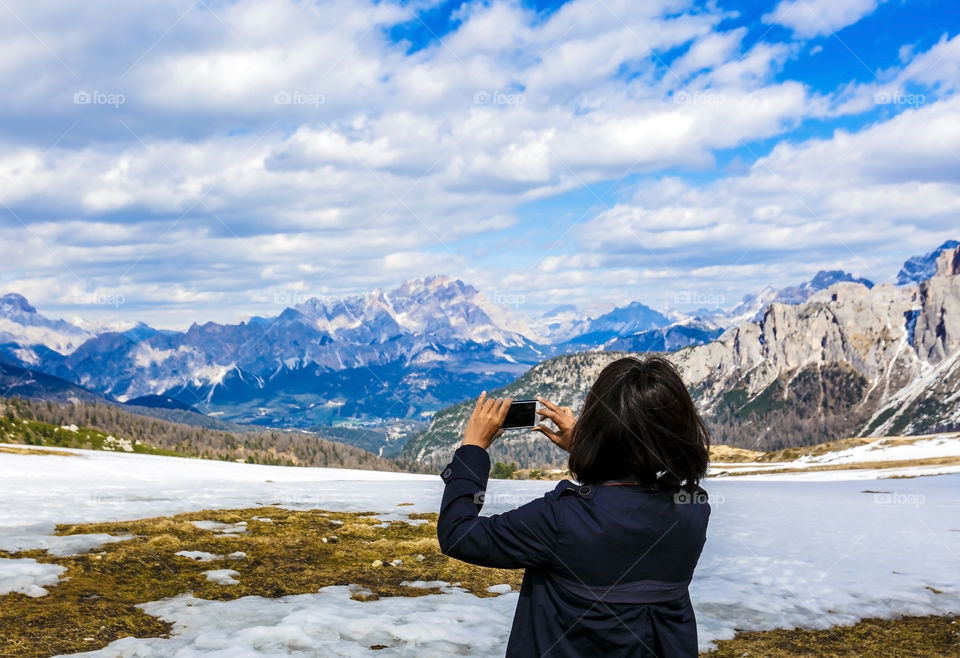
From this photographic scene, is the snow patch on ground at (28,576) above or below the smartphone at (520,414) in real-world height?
below

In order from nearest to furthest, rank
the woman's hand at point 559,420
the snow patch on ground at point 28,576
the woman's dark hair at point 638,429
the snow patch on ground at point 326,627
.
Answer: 1. the woman's dark hair at point 638,429
2. the woman's hand at point 559,420
3. the snow patch on ground at point 326,627
4. the snow patch on ground at point 28,576

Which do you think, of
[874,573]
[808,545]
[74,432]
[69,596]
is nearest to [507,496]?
[808,545]

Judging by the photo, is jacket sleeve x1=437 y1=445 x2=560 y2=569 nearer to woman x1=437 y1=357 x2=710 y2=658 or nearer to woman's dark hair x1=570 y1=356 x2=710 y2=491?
woman x1=437 y1=357 x2=710 y2=658

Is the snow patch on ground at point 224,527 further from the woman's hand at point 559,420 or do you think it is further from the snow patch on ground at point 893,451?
the snow patch on ground at point 893,451

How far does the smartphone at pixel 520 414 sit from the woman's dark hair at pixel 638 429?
1.32 feet

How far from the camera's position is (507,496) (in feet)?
90.5

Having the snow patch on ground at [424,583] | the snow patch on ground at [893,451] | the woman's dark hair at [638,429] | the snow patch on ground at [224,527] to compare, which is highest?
the woman's dark hair at [638,429]


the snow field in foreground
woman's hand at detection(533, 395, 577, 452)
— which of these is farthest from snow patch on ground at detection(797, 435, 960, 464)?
woman's hand at detection(533, 395, 577, 452)

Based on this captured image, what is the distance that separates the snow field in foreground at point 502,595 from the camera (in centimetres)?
966

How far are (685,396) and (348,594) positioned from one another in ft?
31.0

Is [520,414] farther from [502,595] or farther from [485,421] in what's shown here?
[502,595]

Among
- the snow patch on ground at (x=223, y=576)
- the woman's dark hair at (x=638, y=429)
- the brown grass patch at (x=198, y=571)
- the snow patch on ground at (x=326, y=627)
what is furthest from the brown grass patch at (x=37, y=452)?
the woman's dark hair at (x=638, y=429)

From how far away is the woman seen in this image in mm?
4273

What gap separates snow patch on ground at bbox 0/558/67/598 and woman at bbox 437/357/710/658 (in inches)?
404
